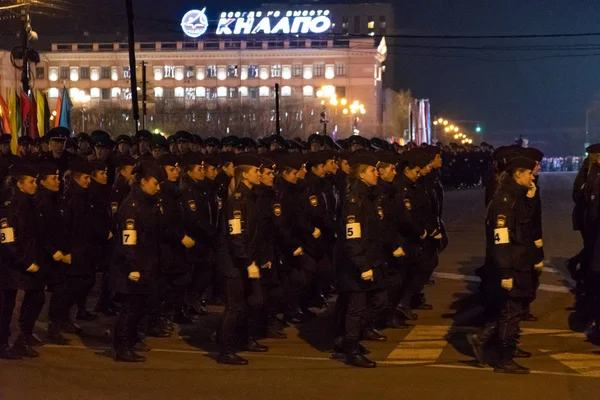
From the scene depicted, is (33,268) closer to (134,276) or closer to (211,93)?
(134,276)

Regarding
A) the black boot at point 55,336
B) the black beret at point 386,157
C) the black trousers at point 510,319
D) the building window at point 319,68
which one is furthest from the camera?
the building window at point 319,68

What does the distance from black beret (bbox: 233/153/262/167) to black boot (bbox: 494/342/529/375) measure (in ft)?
9.73

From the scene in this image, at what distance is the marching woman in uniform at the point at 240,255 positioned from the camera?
29.8 feet

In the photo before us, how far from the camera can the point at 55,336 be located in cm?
1055

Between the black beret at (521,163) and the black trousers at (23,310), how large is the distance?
4970mm

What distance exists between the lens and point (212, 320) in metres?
12.0

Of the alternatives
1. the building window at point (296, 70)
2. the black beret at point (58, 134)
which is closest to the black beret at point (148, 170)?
the black beret at point (58, 134)

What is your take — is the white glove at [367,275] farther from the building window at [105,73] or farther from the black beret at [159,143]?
the building window at [105,73]

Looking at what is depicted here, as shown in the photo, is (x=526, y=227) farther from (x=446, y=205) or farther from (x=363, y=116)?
(x=363, y=116)

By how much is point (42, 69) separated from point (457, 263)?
324 feet

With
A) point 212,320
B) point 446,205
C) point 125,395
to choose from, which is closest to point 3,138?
point 212,320

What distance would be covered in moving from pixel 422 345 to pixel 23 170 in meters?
4.65

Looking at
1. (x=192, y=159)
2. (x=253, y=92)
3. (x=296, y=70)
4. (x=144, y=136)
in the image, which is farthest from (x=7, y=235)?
(x=296, y=70)

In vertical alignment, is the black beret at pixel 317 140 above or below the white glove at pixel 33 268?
above
